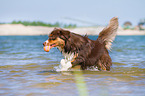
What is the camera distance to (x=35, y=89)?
6453 mm

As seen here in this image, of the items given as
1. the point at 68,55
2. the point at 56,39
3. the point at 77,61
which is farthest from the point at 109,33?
the point at 56,39

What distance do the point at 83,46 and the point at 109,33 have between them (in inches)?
57.9

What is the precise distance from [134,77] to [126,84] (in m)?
1.22

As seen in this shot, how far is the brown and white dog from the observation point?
26.4 feet

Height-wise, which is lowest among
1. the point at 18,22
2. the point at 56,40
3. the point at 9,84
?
the point at 9,84

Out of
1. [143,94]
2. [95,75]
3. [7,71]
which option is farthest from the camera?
[7,71]

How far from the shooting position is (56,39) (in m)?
8.03

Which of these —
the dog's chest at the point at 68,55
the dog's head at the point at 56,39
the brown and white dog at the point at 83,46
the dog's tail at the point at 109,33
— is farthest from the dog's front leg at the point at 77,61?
the dog's tail at the point at 109,33

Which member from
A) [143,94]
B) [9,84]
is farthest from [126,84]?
[9,84]

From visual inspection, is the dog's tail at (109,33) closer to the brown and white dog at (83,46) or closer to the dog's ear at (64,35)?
the brown and white dog at (83,46)

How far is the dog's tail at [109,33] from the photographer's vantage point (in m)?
9.44

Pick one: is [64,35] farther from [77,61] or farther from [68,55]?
[77,61]

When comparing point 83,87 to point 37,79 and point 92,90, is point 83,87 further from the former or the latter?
point 37,79

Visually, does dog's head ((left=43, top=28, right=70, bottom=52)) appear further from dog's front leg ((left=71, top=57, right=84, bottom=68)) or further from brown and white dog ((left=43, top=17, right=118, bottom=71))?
dog's front leg ((left=71, top=57, right=84, bottom=68))
